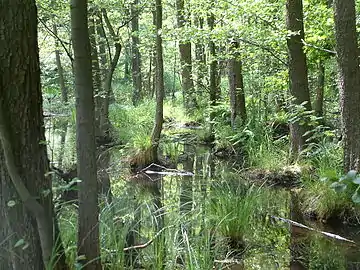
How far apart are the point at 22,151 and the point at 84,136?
43 centimetres

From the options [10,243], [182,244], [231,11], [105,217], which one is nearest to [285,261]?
→ [182,244]

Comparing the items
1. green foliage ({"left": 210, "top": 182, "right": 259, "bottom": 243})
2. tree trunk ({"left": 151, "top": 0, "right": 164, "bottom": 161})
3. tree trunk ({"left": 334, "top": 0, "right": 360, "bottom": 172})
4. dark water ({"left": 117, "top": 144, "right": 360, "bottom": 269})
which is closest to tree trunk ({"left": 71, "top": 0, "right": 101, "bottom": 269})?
dark water ({"left": 117, "top": 144, "right": 360, "bottom": 269})

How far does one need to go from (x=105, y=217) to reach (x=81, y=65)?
1.42 meters

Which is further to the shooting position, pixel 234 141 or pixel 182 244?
pixel 234 141

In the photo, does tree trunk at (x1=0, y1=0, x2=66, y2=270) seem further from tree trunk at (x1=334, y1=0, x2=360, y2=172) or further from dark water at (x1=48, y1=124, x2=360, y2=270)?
tree trunk at (x1=334, y1=0, x2=360, y2=172)

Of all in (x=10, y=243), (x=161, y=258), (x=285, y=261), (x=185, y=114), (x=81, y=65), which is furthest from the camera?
(x=185, y=114)

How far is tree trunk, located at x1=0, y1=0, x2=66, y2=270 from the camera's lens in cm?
275

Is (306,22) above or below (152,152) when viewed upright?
above

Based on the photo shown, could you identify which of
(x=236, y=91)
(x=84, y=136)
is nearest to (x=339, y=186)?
(x=84, y=136)

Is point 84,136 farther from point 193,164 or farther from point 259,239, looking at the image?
point 193,164

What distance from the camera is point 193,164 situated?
1066 centimetres

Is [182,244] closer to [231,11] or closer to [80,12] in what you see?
[80,12]

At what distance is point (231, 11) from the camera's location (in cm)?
999

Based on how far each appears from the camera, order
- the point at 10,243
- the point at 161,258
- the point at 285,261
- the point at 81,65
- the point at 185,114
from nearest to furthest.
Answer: the point at 10,243 → the point at 81,65 → the point at 161,258 → the point at 285,261 → the point at 185,114
